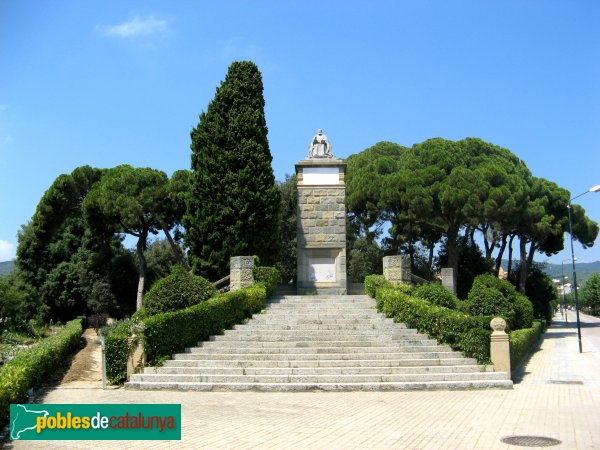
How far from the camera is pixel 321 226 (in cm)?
2395

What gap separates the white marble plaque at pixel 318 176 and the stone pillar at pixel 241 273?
4.71 m

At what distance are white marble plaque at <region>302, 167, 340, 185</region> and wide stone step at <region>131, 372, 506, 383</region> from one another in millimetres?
11734

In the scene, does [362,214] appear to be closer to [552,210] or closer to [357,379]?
[552,210]

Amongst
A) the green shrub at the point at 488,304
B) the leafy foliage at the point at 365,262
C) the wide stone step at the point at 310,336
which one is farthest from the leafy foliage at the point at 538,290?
the wide stone step at the point at 310,336

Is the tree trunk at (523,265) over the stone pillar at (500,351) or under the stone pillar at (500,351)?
over

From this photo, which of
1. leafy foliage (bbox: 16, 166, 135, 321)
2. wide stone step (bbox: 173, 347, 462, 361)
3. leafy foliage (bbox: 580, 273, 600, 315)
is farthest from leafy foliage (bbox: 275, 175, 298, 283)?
leafy foliage (bbox: 580, 273, 600, 315)

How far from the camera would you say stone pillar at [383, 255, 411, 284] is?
21.0 meters

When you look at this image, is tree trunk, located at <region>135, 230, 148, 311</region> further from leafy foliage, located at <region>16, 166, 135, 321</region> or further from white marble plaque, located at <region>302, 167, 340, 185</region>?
white marble plaque, located at <region>302, 167, 340, 185</region>

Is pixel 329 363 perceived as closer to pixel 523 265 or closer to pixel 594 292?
pixel 523 265

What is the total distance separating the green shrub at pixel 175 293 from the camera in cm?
1738

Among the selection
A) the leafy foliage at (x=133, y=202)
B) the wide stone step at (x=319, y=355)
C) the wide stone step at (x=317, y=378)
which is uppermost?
the leafy foliage at (x=133, y=202)

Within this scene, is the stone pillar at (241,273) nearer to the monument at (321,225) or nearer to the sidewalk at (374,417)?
the monument at (321,225)

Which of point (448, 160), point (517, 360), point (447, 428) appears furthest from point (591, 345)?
point (447, 428)

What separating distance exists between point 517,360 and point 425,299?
3.23 meters
